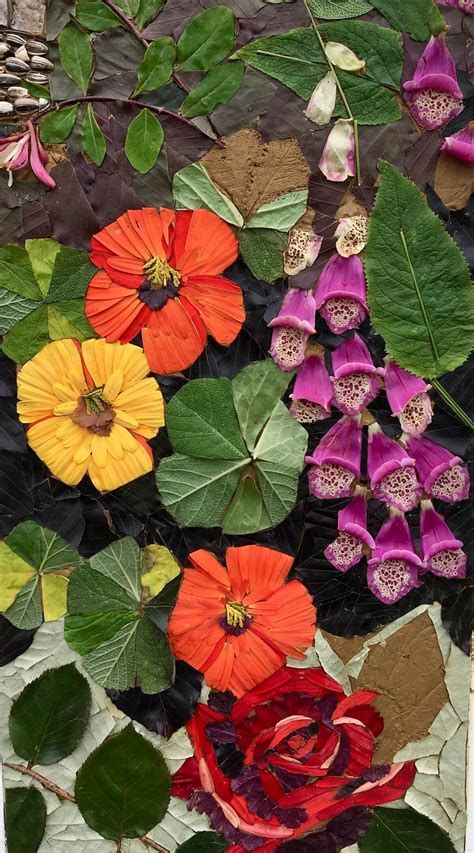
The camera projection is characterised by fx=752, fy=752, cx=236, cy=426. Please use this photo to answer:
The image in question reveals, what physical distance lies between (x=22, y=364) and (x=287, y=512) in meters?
0.21

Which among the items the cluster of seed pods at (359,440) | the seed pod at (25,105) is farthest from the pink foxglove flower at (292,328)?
the seed pod at (25,105)

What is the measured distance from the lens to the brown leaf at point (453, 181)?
0.51 meters

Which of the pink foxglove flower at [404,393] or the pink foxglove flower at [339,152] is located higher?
the pink foxglove flower at [339,152]

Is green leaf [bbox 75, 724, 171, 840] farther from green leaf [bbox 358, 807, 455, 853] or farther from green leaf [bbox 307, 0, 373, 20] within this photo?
green leaf [bbox 307, 0, 373, 20]

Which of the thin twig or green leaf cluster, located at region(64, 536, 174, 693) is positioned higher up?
green leaf cluster, located at region(64, 536, 174, 693)

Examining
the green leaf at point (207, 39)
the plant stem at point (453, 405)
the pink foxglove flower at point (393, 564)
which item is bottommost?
the pink foxglove flower at point (393, 564)

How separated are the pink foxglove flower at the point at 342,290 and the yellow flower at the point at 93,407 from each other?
0.13 metres

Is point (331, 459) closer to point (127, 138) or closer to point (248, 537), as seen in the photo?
point (248, 537)

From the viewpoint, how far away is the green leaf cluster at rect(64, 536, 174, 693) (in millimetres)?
522

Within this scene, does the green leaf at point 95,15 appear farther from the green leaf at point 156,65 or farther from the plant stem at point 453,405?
the plant stem at point 453,405

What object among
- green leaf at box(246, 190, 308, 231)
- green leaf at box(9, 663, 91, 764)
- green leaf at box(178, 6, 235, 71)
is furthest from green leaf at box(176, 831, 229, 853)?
green leaf at box(178, 6, 235, 71)

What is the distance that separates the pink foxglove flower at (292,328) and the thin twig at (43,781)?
34 cm

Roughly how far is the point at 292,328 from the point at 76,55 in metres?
0.23

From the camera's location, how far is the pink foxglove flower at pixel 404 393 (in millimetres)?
512
